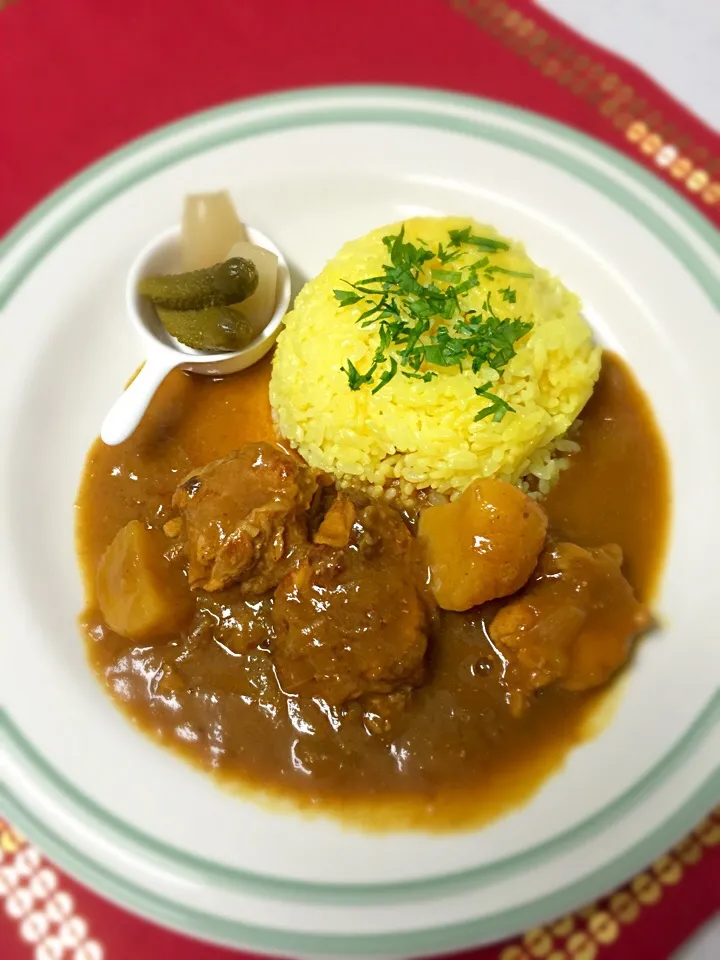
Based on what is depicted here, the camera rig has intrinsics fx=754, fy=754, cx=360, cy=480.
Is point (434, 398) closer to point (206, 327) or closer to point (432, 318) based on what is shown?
point (432, 318)

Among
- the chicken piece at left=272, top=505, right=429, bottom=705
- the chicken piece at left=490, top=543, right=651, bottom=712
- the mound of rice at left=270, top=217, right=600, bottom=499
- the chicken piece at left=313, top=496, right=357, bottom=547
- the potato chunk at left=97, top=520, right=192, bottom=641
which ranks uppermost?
the mound of rice at left=270, top=217, right=600, bottom=499

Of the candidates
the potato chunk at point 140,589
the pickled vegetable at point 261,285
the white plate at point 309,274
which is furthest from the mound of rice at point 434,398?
the potato chunk at point 140,589

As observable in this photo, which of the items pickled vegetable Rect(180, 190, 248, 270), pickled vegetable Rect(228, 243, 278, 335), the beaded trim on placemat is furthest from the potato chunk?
the beaded trim on placemat

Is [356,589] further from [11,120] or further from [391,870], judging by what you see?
[11,120]

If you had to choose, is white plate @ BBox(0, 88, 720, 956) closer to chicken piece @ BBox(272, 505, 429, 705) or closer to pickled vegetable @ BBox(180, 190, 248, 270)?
pickled vegetable @ BBox(180, 190, 248, 270)

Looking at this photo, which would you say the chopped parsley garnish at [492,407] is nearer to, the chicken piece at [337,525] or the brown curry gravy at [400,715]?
the brown curry gravy at [400,715]
